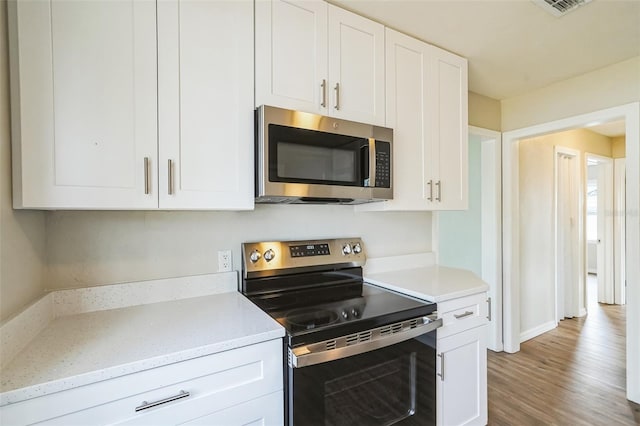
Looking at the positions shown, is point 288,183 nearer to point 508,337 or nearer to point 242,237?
point 242,237

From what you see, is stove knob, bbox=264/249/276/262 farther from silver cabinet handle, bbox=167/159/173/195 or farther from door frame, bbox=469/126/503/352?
door frame, bbox=469/126/503/352

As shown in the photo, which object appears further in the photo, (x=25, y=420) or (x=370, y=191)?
(x=370, y=191)

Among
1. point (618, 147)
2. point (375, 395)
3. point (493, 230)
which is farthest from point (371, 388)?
point (618, 147)

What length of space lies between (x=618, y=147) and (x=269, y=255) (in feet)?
18.7

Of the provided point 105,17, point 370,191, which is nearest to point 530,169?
Answer: point 370,191

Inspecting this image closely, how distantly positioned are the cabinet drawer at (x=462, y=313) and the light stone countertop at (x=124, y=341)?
0.92 meters

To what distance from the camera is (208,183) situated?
4.35 feet

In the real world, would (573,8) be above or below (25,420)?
above

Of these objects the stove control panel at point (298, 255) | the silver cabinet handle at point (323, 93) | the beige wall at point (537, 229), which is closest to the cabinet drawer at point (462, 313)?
the stove control panel at point (298, 255)

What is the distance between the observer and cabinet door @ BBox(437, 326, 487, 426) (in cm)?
160

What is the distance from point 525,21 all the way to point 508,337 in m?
2.75

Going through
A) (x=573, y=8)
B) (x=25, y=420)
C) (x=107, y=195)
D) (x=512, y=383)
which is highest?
(x=573, y=8)

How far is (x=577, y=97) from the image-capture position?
2.57m

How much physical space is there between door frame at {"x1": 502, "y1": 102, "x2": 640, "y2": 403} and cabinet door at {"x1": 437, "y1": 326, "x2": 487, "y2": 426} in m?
1.42
